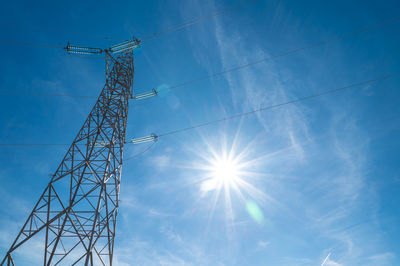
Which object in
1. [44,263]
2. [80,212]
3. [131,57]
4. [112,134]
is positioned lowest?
[44,263]

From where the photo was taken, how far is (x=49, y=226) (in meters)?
12.4

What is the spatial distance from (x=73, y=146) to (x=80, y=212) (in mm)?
4337

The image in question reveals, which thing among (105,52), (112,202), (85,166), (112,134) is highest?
(105,52)

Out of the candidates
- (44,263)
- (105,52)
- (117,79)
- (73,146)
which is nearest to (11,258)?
(44,263)

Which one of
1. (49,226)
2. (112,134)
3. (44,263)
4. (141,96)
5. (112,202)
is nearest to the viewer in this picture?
(44,263)

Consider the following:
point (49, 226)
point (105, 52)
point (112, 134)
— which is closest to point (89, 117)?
point (112, 134)

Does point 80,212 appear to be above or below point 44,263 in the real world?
above

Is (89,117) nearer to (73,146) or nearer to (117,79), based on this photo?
(73,146)

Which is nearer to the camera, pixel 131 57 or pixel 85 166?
pixel 85 166

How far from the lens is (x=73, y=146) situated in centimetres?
1531

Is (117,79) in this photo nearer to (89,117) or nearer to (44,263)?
(89,117)

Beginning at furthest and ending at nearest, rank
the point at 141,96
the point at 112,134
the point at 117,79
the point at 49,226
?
1. the point at 141,96
2. the point at 117,79
3. the point at 112,134
4. the point at 49,226

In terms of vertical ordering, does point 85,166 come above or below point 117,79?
below

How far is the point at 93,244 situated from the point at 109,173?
4219 millimetres
